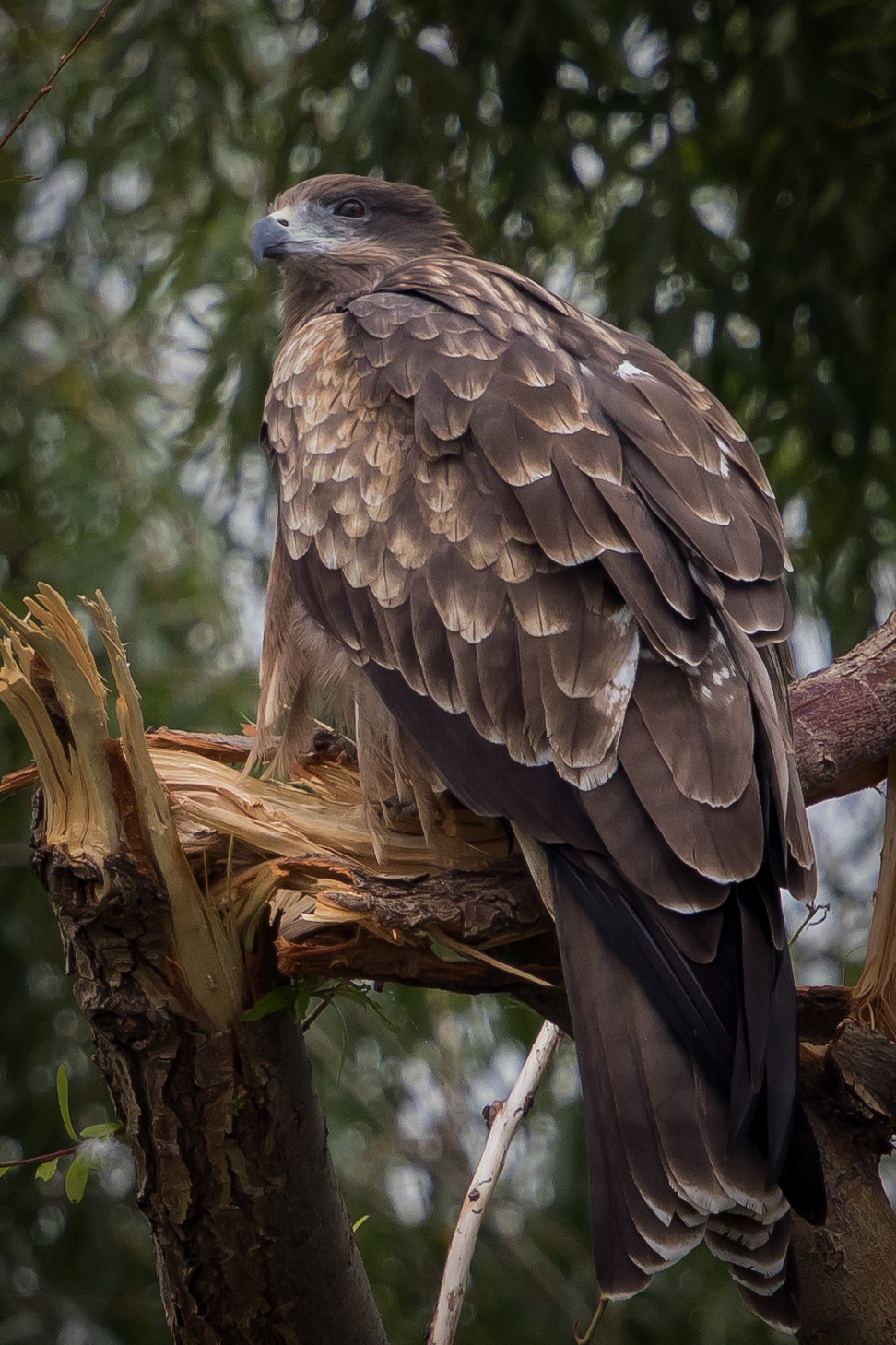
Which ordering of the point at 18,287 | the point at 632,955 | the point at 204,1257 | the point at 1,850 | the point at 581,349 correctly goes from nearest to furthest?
the point at 632,955, the point at 204,1257, the point at 581,349, the point at 1,850, the point at 18,287

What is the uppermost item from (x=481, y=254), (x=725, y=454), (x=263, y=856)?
(x=725, y=454)

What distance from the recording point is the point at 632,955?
86.4 inches

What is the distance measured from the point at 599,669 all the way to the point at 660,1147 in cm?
72

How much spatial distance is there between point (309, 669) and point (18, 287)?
272cm

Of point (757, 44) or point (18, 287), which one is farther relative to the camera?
point (18, 287)

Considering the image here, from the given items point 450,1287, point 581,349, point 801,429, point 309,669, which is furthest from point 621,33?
point 450,1287

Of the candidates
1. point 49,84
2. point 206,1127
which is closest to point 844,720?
point 206,1127

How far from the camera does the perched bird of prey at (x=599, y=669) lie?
2.13m

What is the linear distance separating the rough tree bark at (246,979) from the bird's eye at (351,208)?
1.92m

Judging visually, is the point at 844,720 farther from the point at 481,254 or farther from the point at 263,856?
the point at 481,254

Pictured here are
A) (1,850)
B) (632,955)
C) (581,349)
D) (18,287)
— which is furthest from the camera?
(18,287)

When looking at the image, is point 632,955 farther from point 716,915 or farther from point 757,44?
point 757,44

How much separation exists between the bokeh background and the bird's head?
1.15 feet

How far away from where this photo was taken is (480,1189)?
2.53 meters
